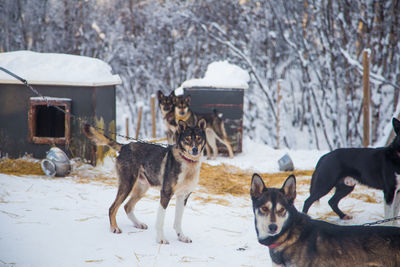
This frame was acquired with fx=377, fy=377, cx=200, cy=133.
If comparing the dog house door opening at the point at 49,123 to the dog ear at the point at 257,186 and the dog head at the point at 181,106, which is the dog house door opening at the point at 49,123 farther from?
the dog ear at the point at 257,186

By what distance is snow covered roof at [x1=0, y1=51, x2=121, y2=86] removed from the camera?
23.6 feet

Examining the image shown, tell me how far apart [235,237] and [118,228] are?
4.28ft

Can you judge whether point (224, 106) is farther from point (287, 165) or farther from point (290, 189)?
point (290, 189)

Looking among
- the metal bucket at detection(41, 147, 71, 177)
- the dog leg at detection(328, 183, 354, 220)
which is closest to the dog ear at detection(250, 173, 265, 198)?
the dog leg at detection(328, 183, 354, 220)

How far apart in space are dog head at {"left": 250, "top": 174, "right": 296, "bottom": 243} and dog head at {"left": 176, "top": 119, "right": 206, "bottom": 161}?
1.13 meters

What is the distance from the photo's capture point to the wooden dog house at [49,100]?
7.19 metres

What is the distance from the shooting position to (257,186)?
2766 millimetres

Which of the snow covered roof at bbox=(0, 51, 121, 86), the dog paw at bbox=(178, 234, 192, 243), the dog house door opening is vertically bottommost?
the dog paw at bbox=(178, 234, 192, 243)

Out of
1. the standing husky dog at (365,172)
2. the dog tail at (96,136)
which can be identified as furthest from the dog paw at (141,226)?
the standing husky dog at (365,172)

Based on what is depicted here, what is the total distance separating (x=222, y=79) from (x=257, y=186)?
7462 millimetres

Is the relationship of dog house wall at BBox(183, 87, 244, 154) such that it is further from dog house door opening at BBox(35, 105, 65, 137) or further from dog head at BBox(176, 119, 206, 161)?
dog head at BBox(176, 119, 206, 161)

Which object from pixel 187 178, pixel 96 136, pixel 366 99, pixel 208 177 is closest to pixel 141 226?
pixel 187 178

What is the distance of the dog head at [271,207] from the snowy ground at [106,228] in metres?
1.05

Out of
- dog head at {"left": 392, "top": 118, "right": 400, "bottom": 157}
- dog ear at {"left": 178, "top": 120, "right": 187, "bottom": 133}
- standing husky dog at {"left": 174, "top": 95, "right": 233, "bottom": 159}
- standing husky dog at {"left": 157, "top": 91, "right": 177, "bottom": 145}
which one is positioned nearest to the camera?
dog ear at {"left": 178, "top": 120, "right": 187, "bottom": 133}
